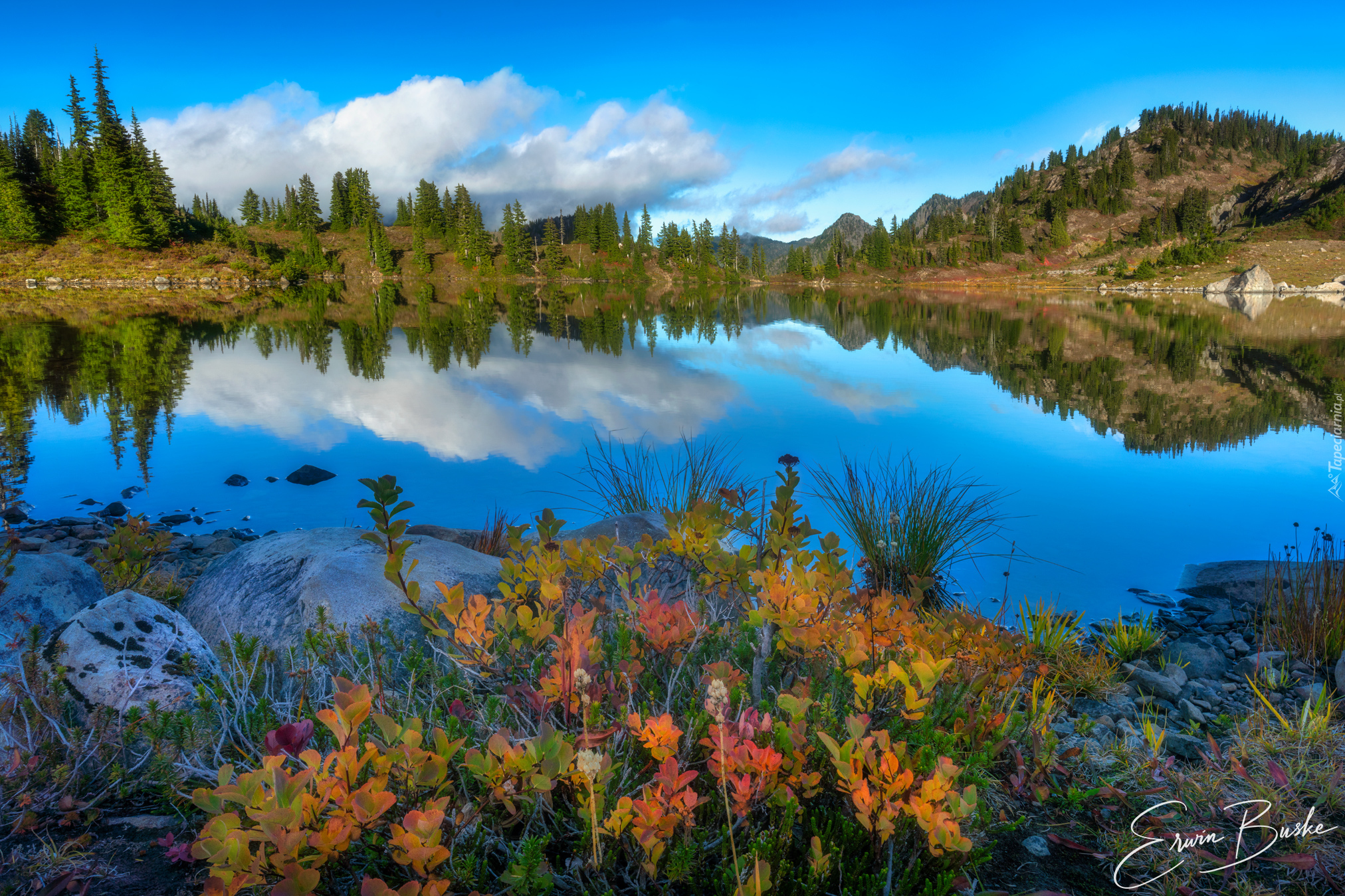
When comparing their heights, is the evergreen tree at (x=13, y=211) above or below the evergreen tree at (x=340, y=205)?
below

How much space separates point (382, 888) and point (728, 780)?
3.22ft

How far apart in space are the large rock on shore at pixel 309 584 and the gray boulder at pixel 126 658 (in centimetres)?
58

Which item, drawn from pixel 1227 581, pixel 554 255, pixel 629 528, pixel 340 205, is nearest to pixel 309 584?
pixel 629 528

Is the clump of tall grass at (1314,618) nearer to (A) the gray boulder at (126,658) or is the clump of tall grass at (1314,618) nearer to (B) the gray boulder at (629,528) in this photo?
(B) the gray boulder at (629,528)

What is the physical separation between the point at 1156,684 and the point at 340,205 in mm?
126835

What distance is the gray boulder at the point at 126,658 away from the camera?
2.68 meters

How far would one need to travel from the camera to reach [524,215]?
3996 inches

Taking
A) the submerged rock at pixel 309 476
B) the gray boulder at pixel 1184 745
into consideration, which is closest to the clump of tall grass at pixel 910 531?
the gray boulder at pixel 1184 745

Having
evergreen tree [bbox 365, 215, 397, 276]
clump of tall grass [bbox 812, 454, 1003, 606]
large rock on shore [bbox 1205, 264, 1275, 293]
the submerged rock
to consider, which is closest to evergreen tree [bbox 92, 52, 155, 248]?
evergreen tree [bbox 365, 215, 397, 276]

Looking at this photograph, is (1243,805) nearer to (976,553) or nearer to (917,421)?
(976,553)

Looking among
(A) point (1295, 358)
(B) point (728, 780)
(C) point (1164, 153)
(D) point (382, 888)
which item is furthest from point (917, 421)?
(C) point (1164, 153)

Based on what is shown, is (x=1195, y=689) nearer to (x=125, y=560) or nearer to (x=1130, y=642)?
(x=1130, y=642)

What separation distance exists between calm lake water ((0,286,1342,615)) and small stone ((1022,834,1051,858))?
187 inches

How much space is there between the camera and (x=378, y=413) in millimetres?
14273
